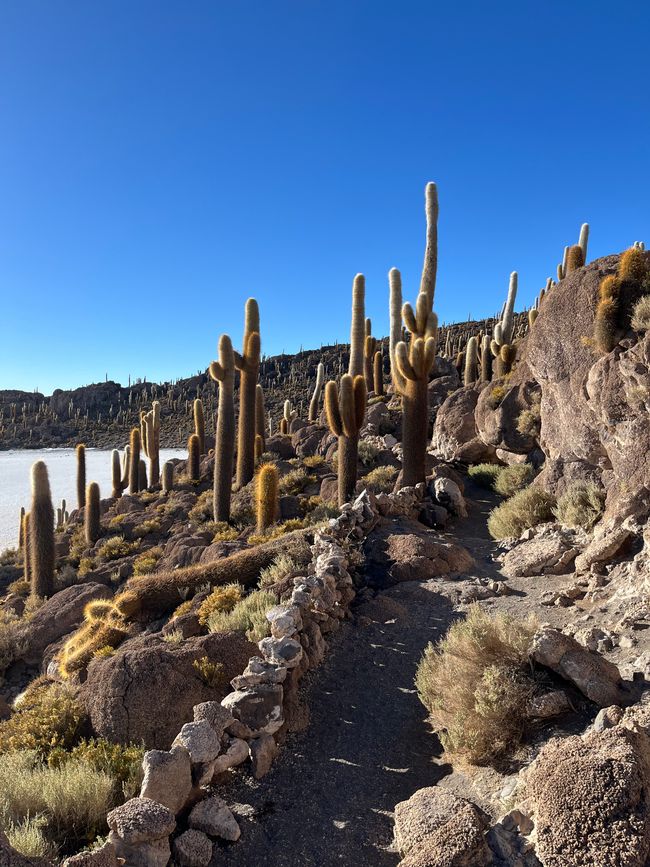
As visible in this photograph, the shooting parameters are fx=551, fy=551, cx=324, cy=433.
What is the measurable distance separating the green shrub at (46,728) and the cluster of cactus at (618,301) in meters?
9.94

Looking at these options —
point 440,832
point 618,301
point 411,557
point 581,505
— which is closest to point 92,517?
point 411,557

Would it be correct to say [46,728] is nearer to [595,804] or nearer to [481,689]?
[481,689]

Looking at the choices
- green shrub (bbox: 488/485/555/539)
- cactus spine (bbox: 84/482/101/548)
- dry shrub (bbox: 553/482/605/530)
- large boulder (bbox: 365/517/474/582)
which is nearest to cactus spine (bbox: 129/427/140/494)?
cactus spine (bbox: 84/482/101/548)

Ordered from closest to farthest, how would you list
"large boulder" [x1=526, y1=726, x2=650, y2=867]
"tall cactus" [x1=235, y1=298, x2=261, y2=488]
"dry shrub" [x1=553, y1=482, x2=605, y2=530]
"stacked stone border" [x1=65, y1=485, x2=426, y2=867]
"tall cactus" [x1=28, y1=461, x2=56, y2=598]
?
"large boulder" [x1=526, y1=726, x2=650, y2=867], "stacked stone border" [x1=65, y1=485, x2=426, y2=867], "dry shrub" [x1=553, y1=482, x2=605, y2=530], "tall cactus" [x1=28, y1=461, x2=56, y2=598], "tall cactus" [x1=235, y1=298, x2=261, y2=488]

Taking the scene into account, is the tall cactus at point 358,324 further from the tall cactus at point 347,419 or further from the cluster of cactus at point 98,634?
the cluster of cactus at point 98,634

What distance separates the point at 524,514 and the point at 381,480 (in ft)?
20.2

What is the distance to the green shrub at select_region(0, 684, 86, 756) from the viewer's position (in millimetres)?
5508

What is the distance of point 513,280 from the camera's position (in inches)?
1070

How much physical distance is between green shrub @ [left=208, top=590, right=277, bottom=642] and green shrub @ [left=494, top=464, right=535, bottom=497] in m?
8.39

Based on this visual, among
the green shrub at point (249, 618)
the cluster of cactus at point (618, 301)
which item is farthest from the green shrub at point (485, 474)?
the green shrub at point (249, 618)

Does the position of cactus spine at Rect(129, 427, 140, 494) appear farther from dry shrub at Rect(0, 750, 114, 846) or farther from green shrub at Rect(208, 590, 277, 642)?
dry shrub at Rect(0, 750, 114, 846)

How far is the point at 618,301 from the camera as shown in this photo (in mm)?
9938

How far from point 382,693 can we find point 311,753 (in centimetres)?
131

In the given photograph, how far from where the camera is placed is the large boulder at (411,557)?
966cm
